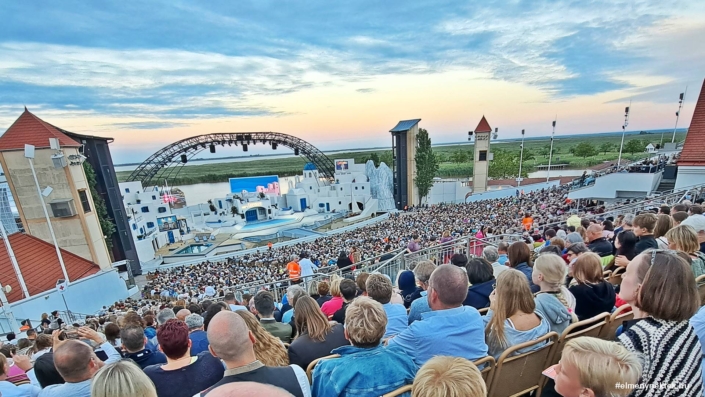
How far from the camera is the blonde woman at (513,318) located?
2172 millimetres

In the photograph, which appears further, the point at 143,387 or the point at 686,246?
the point at 686,246

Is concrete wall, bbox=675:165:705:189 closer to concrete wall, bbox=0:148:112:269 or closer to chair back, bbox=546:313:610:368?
chair back, bbox=546:313:610:368

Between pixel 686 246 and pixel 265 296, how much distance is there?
170 inches

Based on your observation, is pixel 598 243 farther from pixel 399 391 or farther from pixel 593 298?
pixel 399 391

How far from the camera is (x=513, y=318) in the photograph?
7.30 feet

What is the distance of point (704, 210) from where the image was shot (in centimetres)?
600

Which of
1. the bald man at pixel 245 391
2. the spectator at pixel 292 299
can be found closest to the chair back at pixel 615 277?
the spectator at pixel 292 299

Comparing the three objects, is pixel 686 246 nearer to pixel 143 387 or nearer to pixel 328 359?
pixel 328 359

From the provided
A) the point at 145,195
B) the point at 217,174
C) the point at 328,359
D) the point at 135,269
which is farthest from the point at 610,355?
the point at 217,174

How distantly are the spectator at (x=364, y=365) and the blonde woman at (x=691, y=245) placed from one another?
301 cm

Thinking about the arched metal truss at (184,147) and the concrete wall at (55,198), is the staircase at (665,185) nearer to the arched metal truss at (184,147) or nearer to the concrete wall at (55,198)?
the concrete wall at (55,198)

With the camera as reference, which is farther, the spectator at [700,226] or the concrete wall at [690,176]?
the concrete wall at [690,176]

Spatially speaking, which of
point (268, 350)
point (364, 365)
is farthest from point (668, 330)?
point (268, 350)

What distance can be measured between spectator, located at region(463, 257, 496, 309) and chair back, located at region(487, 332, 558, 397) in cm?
91
